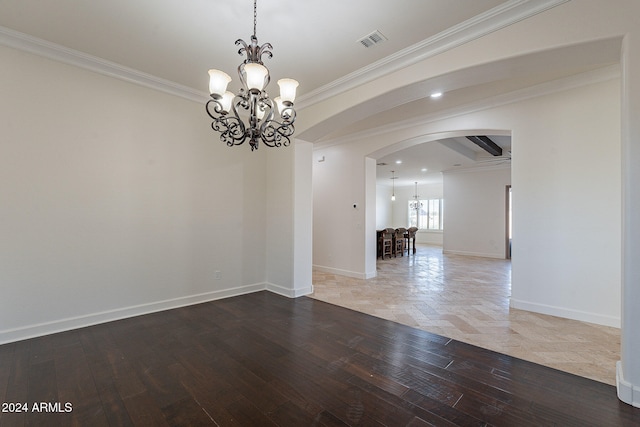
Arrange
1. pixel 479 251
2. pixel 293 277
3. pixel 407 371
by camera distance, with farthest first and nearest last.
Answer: pixel 479 251
pixel 293 277
pixel 407 371

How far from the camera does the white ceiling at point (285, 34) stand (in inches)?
91.7

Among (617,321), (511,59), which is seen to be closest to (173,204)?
(511,59)

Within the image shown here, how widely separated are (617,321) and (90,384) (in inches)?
210

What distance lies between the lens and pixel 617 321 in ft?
10.4

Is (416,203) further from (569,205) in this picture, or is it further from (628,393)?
(628,393)

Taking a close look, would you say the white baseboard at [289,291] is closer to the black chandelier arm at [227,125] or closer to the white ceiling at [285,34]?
the black chandelier arm at [227,125]

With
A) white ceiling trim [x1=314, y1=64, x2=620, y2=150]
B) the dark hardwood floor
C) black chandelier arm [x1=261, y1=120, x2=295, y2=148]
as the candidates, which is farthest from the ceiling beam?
the dark hardwood floor

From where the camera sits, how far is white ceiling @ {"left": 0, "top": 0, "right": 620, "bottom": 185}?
2.33 metres

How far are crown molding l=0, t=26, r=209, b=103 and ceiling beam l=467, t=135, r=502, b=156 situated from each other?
562 cm

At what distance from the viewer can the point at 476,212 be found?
9055 mm

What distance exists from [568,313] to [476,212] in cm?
609

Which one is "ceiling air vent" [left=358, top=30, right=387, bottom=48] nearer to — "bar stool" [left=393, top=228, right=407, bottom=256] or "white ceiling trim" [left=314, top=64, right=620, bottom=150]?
"white ceiling trim" [left=314, top=64, right=620, bottom=150]

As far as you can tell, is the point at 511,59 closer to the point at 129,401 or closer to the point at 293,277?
the point at 293,277

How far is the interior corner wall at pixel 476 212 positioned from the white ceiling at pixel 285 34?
5856 mm
